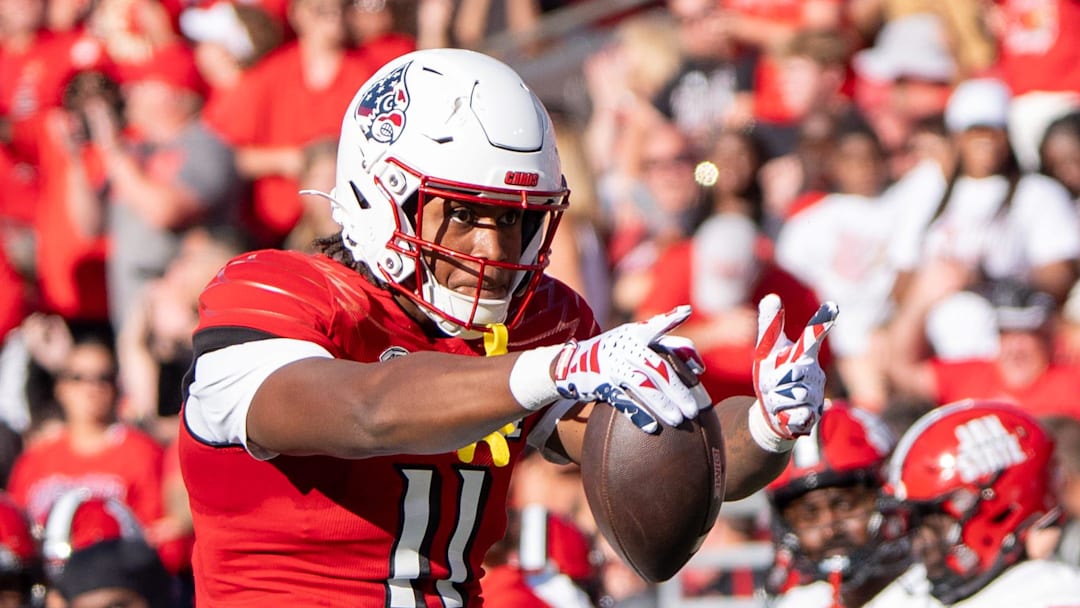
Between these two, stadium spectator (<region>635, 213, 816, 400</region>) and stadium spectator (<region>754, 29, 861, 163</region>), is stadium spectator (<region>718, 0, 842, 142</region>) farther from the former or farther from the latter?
stadium spectator (<region>635, 213, 816, 400</region>)

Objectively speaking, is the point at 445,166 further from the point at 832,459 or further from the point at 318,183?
the point at 318,183

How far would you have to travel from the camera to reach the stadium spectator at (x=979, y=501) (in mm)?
5176

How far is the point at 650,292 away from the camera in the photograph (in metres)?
8.05

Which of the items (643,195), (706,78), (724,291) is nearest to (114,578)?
(724,291)

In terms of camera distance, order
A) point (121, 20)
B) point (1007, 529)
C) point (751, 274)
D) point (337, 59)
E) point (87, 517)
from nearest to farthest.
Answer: point (1007, 529), point (87, 517), point (751, 274), point (337, 59), point (121, 20)

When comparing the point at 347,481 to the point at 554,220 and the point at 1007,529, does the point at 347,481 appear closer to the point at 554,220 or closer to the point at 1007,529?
the point at 554,220

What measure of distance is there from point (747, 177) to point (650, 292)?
2.19 feet

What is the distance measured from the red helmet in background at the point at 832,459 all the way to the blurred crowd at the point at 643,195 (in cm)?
101

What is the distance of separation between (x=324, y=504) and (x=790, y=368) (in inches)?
40.0

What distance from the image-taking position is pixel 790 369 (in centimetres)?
333

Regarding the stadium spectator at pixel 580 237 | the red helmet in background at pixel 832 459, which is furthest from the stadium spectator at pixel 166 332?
the red helmet in background at pixel 832 459

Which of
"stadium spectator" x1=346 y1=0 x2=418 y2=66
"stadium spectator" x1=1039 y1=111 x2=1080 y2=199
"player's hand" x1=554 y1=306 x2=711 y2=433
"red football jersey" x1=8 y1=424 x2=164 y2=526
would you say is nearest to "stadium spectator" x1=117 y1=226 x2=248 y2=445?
"red football jersey" x1=8 y1=424 x2=164 y2=526

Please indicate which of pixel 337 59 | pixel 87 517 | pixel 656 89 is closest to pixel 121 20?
pixel 337 59

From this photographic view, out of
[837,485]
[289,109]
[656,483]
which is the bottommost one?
[837,485]
